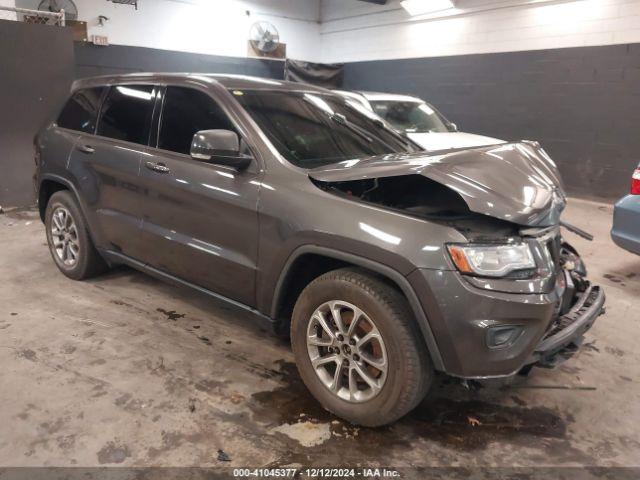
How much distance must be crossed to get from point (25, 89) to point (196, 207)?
17.6 feet

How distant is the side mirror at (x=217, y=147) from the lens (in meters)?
2.61

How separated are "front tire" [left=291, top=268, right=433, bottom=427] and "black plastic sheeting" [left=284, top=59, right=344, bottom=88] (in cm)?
1080

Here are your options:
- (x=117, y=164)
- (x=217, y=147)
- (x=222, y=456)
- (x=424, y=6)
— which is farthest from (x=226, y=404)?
(x=424, y=6)

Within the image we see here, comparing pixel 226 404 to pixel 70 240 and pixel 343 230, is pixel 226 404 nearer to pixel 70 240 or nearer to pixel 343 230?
pixel 343 230

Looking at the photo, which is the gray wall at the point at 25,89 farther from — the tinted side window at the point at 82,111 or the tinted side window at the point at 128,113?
the tinted side window at the point at 128,113

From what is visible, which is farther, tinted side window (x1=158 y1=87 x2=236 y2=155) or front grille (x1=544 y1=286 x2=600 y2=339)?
tinted side window (x1=158 y1=87 x2=236 y2=155)

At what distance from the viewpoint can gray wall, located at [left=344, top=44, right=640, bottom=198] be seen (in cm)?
796

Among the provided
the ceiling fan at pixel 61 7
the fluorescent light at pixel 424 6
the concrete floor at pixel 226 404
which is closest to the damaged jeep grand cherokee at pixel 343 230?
A: the concrete floor at pixel 226 404

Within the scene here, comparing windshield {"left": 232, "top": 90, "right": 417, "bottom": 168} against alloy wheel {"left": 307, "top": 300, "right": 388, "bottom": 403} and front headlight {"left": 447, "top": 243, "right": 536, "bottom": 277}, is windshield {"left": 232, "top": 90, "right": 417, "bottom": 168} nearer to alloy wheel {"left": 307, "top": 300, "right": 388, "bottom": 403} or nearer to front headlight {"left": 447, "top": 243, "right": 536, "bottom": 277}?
alloy wheel {"left": 307, "top": 300, "right": 388, "bottom": 403}

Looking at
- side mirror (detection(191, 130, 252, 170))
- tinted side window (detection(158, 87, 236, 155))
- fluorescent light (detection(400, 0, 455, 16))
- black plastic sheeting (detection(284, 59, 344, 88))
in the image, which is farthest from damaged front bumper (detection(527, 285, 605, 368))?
black plastic sheeting (detection(284, 59, 344, 88))

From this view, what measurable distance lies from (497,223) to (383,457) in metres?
1.18

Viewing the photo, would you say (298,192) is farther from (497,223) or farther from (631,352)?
(631,352)

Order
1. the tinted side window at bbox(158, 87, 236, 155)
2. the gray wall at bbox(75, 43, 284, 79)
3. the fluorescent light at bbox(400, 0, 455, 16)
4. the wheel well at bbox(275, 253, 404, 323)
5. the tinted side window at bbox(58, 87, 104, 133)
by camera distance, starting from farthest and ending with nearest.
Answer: the fluorescent light at bbox(400, 0, 455, 16), the gray wall at bbox(75, 43, 284, 79), the tinted side window at bbox(58, 87, 104, 133), the tinted side window at bbox(158, 87, 236, 155), the wheel well at bbox(275, 253, 404, 323)

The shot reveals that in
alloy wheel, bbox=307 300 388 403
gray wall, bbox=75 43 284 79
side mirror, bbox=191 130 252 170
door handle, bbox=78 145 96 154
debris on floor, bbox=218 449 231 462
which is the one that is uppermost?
gray wall, bbox=75 43 284 79
